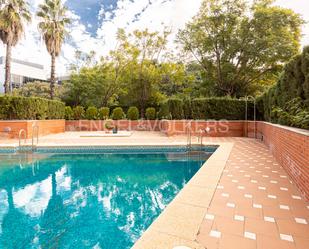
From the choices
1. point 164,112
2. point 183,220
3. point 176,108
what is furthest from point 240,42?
point 183,220

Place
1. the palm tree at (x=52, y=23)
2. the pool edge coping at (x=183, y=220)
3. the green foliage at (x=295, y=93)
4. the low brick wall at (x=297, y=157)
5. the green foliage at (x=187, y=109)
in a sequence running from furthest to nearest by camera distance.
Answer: the palm tree at (x=52, y=23), the green foliage at (x=187, y=109), the green foliage at (x=295, y=93), the low brick wall at (x=297, y=157), the pool edge coping at (x=183, y=220)

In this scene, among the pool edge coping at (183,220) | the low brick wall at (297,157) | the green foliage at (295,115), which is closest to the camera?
the pool edge coping at (183,220)

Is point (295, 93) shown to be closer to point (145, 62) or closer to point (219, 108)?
point (219, 108)

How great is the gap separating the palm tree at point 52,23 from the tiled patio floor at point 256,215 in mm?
16500

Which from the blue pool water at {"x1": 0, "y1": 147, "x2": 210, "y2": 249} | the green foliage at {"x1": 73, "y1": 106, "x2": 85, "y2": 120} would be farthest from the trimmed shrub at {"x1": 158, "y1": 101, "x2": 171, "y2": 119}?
the green foliage at {"x1": 73, "y1": 106, "x2": 85, "y2": 120}

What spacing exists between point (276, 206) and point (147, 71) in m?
18.5

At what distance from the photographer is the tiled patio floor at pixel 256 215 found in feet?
7.87

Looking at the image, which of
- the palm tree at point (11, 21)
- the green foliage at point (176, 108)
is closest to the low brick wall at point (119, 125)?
the green foliage at point (176, 108)

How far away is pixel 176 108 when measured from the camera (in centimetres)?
1434

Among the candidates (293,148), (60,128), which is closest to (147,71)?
(60,128)

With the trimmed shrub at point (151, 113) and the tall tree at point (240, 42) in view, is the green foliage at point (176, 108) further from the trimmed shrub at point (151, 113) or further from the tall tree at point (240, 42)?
the tall tree at point (240, 42)

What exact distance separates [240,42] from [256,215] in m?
16.0

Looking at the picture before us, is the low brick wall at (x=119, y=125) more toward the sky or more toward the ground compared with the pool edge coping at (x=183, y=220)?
more toward the sky

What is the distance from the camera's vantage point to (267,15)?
49.4 ft
